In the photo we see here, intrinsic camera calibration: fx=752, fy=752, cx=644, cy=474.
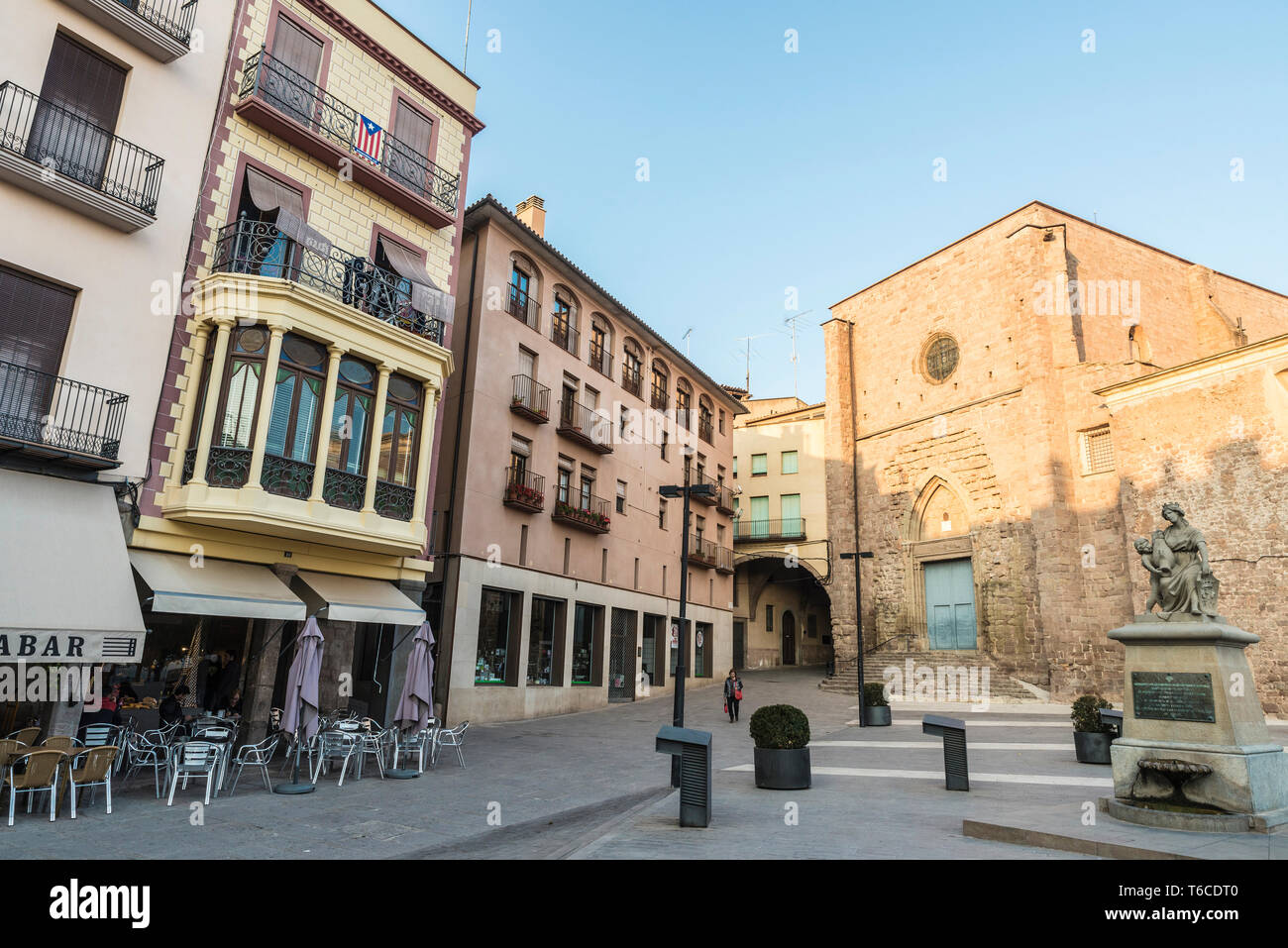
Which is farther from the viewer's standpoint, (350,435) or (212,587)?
(350,435)

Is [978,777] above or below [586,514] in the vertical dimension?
below

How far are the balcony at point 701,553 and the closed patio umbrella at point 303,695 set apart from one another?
65.3 ft

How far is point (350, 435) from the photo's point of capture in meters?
14.1

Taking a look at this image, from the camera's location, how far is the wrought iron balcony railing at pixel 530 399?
2173cm

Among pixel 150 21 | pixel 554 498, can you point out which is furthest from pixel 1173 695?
pixel 554 498

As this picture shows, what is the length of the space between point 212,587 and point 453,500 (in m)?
8.58

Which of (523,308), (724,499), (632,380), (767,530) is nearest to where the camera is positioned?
(523,308)

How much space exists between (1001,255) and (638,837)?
29452 millimetres

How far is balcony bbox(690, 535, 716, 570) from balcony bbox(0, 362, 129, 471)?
2140cm

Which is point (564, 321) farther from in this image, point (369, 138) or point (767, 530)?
point (767, 530)

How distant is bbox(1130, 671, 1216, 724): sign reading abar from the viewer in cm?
769

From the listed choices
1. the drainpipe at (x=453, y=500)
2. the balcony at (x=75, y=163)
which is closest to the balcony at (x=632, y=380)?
the drainpipe at (x=453, y=500)
